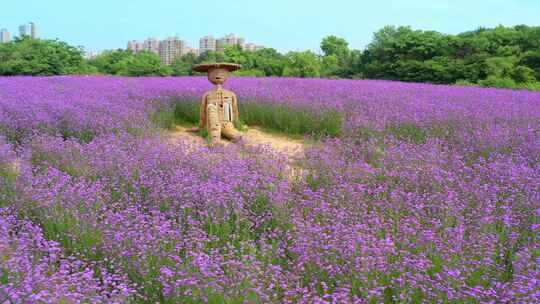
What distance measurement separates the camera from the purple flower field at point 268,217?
213 centimetres

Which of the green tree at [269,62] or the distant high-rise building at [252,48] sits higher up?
the distant high-rise building at [252,48]

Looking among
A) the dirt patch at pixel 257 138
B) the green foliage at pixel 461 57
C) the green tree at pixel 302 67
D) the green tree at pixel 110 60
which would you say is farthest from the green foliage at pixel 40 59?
the dirt patch at pixel 257 138

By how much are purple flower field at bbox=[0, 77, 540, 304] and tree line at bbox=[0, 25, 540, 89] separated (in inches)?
541

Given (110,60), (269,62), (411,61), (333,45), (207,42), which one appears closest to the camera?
(411,61)

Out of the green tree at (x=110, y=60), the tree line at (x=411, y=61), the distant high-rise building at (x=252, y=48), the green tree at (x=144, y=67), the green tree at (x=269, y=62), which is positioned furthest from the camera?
the distant high-rise building at (x=252, y=48)

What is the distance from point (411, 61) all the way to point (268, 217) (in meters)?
20.1

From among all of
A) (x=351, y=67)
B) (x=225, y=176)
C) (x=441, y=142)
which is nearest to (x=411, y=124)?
(x=441, y=142)

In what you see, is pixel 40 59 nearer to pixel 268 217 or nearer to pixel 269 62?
pixel 269 62

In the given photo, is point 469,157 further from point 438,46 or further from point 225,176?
point 438,46

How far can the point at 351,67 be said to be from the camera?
2600 centimetres

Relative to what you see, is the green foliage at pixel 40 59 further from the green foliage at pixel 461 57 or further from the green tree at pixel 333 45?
the green tree at pixel 333 45

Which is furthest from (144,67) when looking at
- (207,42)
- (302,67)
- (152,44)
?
(207,42)

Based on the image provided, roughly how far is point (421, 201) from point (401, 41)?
20.5 meters

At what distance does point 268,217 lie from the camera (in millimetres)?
3088
